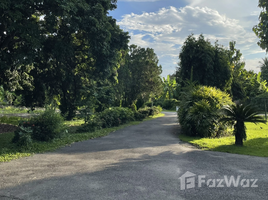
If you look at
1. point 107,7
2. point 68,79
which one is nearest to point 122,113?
point 68,79

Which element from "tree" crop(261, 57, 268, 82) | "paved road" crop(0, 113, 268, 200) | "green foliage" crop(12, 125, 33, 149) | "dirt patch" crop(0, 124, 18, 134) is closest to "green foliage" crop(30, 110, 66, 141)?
"green foliage" crop(12, 125, 33, 149)

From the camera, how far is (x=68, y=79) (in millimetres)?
19500

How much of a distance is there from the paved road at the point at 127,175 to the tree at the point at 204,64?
1318 cm

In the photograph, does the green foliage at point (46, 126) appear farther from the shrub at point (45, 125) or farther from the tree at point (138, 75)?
the tree at point (138, 75)

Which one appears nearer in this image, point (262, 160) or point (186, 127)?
point (262, 160)

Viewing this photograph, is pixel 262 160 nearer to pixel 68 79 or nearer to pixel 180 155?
pixel 180 155

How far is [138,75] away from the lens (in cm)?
2686

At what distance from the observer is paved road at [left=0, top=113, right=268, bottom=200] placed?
4.30m

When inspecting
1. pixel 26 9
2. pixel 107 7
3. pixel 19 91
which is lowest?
pixel 19 91

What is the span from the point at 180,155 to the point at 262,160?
2.66 meters

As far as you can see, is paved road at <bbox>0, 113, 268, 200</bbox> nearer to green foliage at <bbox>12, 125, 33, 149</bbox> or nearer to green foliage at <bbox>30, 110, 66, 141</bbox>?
green foliage at <bbox>12, 125, 33, 149</bbox>

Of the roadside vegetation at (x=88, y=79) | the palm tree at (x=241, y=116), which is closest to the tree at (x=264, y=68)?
the roadside vegetation at (x=88, y=79)

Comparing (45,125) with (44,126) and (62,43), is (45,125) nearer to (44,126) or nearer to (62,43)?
(44,126)

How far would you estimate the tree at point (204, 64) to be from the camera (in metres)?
19.6
